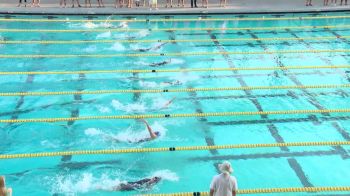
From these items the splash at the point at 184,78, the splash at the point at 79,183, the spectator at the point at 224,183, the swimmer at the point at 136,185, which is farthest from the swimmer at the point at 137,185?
the splash at the point at 184,78

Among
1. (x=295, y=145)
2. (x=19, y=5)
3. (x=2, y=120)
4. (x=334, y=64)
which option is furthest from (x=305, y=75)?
(x=19, y=5)

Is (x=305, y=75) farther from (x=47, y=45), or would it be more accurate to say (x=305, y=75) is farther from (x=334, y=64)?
(x=47, y=45)

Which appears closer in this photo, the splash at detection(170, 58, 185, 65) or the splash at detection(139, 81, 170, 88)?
the splash at detection(139, 81, 170, 88)

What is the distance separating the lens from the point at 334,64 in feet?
38.9

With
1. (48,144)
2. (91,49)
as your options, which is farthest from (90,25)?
(48,144)

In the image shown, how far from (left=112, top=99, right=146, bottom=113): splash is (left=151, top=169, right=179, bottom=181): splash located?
2091 millimetres

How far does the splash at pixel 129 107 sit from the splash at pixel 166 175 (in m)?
2.09

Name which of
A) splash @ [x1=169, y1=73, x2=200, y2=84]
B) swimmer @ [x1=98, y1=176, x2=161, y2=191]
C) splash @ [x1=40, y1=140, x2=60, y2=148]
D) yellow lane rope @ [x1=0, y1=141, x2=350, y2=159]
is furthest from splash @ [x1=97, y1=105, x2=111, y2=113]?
swimmer @ [x1=98, y1=176, x2=161, y2=191]

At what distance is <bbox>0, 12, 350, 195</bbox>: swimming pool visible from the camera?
7.64 metres

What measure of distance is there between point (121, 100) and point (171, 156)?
2.36 metres

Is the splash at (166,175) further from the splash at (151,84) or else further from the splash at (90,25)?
the splash at (90,25)

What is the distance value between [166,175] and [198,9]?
28.6ft

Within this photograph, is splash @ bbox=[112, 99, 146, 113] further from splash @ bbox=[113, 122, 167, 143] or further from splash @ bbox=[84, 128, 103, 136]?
splash @ bbox=[84, 128, 103, 136]

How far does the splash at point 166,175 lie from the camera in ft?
24.5
